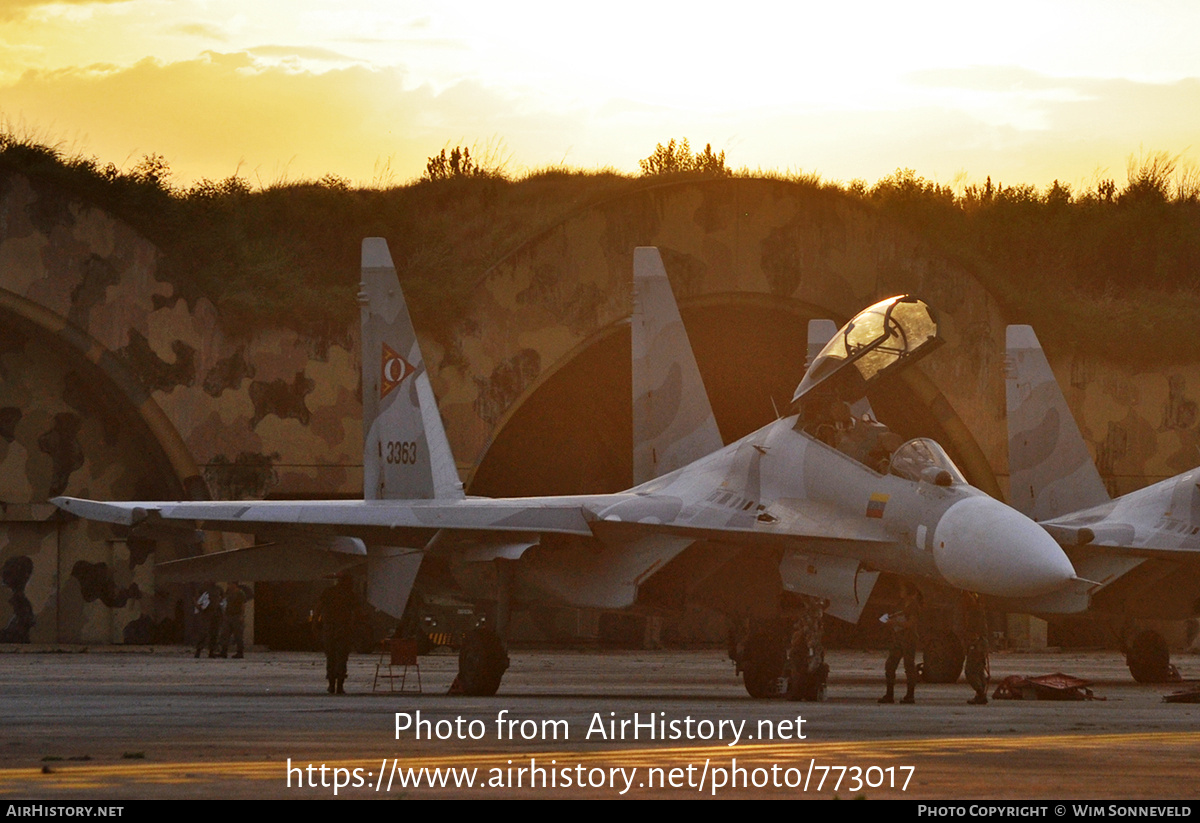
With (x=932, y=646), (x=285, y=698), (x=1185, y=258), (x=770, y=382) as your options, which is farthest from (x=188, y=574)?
(x=1185, y=258)

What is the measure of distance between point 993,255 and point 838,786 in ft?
119

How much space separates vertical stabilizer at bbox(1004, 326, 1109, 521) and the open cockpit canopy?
9764mm

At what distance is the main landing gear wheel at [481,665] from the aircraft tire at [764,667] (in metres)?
2.54

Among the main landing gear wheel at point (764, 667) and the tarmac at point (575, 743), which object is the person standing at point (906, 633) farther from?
the main landing gear wheel at point (764, 667)

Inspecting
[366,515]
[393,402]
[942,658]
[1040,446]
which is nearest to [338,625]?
[366,515]

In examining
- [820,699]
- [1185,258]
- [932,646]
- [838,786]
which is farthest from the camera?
[1185,258]

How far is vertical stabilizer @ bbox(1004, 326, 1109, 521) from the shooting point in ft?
83.7

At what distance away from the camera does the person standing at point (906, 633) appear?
16.0 m

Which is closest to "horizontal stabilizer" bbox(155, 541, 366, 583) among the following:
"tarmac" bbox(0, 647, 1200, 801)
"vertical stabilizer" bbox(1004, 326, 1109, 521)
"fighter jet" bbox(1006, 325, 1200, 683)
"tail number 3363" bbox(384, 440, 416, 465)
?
"tarmac" bbox(0, 647, 1200, 801)

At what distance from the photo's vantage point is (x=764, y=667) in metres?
16.4

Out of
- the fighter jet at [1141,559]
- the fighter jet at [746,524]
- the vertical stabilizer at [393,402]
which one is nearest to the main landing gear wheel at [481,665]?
the fighter jet at [746,524]

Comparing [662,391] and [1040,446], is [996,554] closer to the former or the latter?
[662,391]
